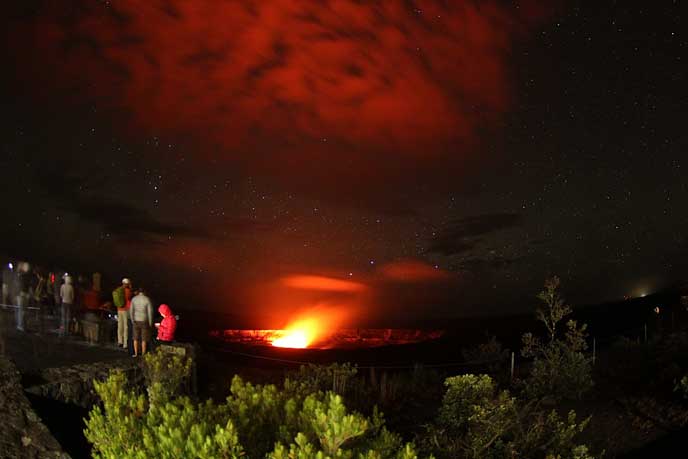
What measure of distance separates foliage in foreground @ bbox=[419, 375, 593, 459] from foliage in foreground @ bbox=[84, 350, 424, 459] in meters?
3.11

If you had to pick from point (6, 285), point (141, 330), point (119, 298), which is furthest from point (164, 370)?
point (6, 285)

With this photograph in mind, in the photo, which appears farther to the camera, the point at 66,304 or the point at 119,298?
the point at 66,304

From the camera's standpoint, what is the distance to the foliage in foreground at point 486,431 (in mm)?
7395

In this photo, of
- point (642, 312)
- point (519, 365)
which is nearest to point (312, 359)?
point (519, 365)

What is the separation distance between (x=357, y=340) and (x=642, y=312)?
868 inches

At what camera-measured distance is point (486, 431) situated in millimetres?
7492

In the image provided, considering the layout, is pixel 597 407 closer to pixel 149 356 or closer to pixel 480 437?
pixel 480 437

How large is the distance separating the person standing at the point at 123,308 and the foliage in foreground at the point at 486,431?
22.6 feet

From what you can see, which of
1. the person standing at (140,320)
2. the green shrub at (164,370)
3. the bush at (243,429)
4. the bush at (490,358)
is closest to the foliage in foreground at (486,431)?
the bush at (243,429)

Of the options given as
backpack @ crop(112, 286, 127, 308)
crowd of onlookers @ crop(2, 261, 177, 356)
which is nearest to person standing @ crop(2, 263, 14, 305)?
crowd of onlookers @ crop(2, 261, 177, 356)

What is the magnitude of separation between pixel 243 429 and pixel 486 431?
165 inches

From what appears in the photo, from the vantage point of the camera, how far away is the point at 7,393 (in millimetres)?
6203

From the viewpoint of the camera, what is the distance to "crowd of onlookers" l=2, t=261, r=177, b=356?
10.8 metres

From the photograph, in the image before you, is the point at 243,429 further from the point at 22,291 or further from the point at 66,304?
the point at 22,291
